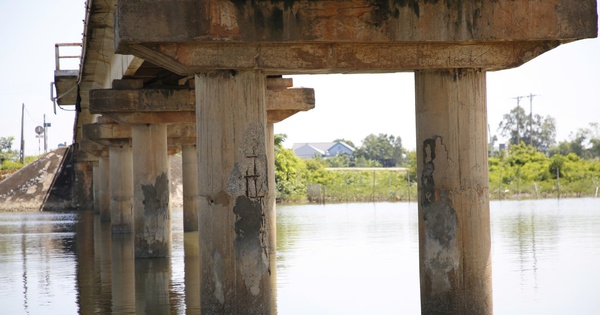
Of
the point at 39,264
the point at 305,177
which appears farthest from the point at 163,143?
the point at 305,177

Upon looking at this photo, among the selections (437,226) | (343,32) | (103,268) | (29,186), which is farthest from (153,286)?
(29,186)

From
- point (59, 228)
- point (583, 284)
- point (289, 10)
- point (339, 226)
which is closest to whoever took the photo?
point (289, 10)

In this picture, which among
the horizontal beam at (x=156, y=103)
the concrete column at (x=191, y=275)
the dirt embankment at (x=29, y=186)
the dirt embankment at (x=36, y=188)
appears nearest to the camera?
the concrete column at (x=191, y=275)

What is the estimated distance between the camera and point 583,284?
17562 millimetres

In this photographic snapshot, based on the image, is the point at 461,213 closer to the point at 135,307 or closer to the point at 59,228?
the point at 135,307

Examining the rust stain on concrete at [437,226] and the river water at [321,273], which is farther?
the river water at [321,273]

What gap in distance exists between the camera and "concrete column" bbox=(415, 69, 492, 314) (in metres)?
12.4

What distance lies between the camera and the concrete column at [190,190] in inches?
1307

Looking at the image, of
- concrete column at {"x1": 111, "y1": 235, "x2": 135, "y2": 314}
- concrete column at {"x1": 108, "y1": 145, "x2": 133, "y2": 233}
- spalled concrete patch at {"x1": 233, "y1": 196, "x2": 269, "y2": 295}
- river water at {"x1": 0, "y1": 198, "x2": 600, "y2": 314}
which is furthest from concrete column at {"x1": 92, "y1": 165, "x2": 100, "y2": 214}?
spalled concrete patch at {"x1": 233, "y1": 196, "x2": 269, "y2": 295}

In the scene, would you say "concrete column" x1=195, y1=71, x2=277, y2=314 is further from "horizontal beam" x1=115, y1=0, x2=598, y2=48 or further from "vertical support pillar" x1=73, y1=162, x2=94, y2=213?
"vertical support pillar" x1=73, y1=162, x2=94, y2=213

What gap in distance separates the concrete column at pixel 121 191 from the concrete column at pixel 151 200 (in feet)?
32.0

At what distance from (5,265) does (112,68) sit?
527 centimetres

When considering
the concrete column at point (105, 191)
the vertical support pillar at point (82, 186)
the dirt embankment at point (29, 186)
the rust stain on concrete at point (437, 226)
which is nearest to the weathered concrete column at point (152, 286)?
the rust stain on concrete at point (437, 226)

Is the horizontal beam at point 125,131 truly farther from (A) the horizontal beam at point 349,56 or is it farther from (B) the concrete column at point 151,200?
(A) the horizontal beam at point 349,56
